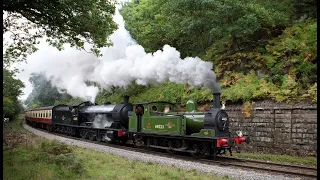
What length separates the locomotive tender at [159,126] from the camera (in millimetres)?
13148

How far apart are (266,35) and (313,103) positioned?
8.48m

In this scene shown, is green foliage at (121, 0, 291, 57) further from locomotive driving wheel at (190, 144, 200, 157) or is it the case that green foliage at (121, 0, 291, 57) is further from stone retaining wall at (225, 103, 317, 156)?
locomotive driving wheel at (190, 144, 200, 157)

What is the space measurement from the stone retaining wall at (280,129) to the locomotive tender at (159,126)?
2.59 metres

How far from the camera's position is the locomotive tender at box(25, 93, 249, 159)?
1315 centimetres

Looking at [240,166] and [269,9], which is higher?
[269,9]

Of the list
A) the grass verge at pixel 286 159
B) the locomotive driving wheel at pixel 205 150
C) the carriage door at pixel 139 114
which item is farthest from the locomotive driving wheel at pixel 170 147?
the grass verge at pixel 286 159

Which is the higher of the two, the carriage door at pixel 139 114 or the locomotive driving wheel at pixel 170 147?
the carriage door at pixel 139 114

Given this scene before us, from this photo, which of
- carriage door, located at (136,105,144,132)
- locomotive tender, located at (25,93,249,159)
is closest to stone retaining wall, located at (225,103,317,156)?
locomotive tender, located at (25,93,249,159)

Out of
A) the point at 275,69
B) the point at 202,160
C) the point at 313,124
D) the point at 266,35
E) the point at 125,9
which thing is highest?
the point at 125,9

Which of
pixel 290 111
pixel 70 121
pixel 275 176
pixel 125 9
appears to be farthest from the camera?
pixel 125 9

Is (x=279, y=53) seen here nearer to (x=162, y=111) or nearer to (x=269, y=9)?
(x=269, y=9)

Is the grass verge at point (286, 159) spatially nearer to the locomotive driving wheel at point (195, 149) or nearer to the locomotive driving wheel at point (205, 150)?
the locomotive driving wheel at point (205, 150)

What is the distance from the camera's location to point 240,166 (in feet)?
38.4

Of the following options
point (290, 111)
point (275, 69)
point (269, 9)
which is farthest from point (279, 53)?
point (290, 111)
